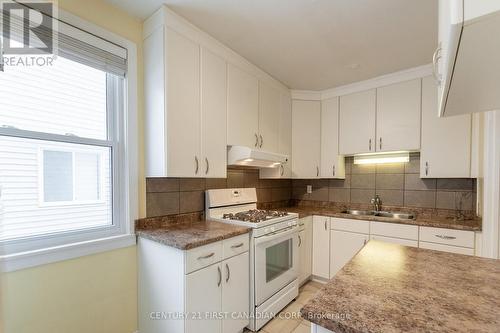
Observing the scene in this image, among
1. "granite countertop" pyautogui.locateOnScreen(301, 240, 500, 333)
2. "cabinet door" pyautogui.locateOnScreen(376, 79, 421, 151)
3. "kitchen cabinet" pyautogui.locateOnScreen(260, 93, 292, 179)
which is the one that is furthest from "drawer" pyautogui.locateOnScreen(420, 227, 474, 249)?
"kitchen cabinet" pyautogui.locateOnScreen(260, 93, 292, 179)

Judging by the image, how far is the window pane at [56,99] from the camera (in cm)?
130

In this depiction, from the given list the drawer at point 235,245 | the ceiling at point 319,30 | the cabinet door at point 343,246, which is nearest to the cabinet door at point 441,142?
the ceiling at point 319,30

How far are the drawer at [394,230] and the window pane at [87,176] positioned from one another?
260 cm

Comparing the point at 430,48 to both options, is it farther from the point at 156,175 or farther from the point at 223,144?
the point at 156,175

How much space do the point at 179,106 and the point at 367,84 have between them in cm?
226

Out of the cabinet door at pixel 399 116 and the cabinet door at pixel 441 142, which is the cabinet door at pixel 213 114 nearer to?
the cabinet door at pixel 399 116

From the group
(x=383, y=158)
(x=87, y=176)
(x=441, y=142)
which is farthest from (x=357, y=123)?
(x=87, y=176)

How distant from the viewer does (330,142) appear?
119 inches

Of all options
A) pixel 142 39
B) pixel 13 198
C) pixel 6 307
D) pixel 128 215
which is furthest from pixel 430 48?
pixel 6 307

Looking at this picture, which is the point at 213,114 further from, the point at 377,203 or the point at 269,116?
the point at 377,203

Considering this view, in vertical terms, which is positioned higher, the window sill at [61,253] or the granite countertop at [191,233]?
the granite countertop at [191,233]

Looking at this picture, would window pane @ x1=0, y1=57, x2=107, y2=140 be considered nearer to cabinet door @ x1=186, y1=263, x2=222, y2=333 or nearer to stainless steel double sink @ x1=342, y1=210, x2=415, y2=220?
cabinet door @ x1=186, y1=263, x2=222, y2=333

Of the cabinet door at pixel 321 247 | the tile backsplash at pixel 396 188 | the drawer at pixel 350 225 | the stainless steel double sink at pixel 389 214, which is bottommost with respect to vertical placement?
the cabinet door at pixel 321 247

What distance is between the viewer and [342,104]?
9.64 feet
